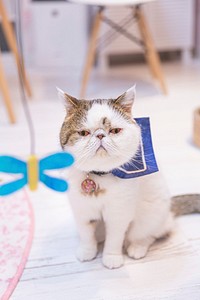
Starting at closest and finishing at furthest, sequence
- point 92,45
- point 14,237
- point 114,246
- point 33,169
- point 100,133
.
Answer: point 33,169
point 100,133
point 114,246
point 14,237
point 92,45

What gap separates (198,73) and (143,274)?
1878 millimetres

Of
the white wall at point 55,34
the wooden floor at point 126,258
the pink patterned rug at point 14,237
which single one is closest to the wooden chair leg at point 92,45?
the wooden floor at point 126,258

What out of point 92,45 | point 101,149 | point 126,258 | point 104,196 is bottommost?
point 126,258

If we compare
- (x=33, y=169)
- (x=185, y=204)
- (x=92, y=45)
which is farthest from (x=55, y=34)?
(x=33, y=169)

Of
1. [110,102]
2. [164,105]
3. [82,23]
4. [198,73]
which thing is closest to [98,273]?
[110,102]

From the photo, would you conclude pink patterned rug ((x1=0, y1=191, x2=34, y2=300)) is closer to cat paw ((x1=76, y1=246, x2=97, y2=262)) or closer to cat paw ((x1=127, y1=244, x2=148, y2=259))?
cat paw ((x1=76, y1=246, x2=97, y2=262))

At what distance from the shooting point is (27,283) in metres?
1.02

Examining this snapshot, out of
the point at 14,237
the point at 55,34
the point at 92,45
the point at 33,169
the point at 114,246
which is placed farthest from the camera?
the point at 55,34

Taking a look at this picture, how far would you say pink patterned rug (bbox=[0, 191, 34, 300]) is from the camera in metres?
1.04

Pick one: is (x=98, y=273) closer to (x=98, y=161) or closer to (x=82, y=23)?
(x=98, y=161)

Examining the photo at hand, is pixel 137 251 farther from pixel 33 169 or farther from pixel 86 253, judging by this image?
pixel 33 169

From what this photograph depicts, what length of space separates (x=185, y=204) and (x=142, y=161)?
13.5 inches

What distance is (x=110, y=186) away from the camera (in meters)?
0.97

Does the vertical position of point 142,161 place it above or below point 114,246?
above
